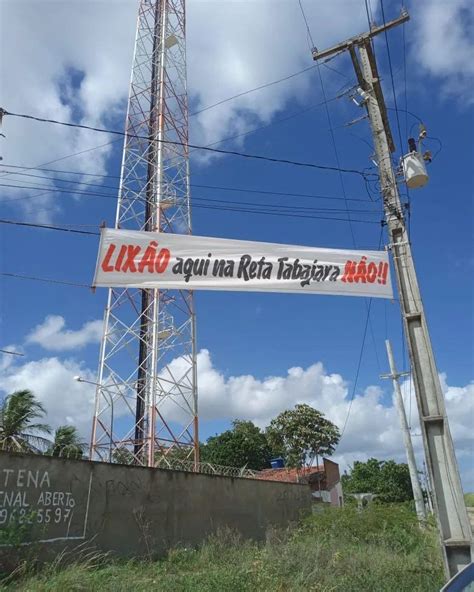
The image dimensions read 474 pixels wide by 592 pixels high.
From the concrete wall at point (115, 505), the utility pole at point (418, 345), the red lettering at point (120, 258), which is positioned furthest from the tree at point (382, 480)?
the red lettering at point (120, 258)

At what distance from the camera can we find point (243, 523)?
14477mm

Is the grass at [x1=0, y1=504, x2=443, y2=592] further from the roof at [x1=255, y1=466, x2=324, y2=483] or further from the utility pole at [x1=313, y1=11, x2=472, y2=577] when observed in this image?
the roof at [x1=255, y1=466, x2=324, y2=483]

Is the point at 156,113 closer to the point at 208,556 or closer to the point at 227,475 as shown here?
the point at 227,475

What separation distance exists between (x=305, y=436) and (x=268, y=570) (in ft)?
95.5

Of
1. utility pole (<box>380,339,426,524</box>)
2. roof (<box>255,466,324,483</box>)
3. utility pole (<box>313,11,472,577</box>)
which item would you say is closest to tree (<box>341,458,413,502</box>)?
roof (<box>255,466,324,483</box>)

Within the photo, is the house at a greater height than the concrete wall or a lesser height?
greater

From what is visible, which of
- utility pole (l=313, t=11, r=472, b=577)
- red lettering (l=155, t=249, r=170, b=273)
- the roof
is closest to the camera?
utility pole (l=313, t=11, r=472, b=577)

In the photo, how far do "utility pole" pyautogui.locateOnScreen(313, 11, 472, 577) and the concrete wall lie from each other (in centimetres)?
603

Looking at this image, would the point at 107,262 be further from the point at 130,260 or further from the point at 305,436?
the point at 305,436

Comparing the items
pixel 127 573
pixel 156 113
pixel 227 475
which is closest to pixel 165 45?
pixel 156 113

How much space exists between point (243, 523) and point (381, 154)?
33.6 feet

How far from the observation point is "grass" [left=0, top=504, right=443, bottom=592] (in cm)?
748

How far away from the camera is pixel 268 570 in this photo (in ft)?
27.5

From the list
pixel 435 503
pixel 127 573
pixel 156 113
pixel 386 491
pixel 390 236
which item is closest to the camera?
pixel 435 503
